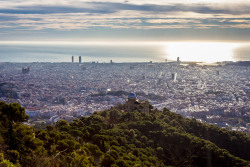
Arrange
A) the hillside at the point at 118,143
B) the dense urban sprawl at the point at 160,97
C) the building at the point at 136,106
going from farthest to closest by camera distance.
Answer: the dense urban sprawl at the point at 160,97, the building at the point at 136,106, the hillside at the point at 118,143

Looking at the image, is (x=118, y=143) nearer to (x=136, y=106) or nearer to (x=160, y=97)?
(x=136, y=106)

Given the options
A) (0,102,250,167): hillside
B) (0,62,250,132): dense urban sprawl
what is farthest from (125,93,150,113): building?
(0,62,250,132): dense urban sprawl

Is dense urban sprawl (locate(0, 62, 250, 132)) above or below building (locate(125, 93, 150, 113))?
below

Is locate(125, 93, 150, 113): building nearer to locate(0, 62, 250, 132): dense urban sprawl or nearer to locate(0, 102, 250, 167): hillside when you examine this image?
locate(0, 102, 250, 167): hillside

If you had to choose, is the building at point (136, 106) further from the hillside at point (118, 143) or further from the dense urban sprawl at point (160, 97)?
the dense urban sprawl at point (160, 97)

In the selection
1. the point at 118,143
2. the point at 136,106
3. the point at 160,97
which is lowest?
the point at 160,97

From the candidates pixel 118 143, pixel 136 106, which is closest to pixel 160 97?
pixel 136 106

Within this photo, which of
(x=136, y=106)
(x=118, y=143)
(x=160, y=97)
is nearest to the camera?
(x=118, y=143)

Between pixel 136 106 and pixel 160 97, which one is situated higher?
pixel 136 106

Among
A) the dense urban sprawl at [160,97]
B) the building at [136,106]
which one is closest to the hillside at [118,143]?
the building at [136,106]
